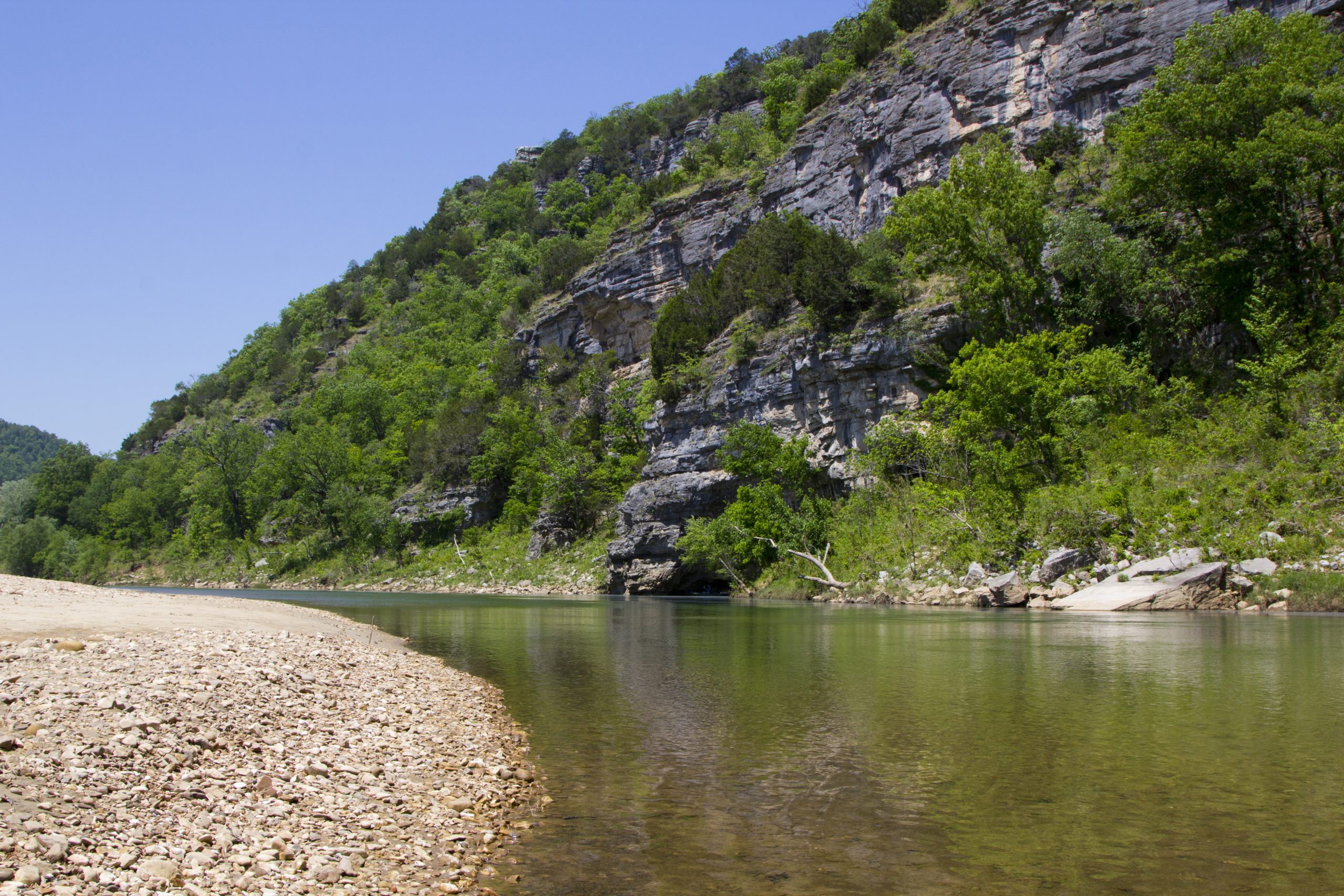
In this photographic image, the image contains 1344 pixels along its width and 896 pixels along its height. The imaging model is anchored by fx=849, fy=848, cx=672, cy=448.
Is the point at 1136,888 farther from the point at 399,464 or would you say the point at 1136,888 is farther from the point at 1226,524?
the point at 399,464

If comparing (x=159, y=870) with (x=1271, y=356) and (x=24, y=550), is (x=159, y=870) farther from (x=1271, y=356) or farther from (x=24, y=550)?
(x=24, y=550)

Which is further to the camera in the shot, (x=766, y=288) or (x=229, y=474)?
(x=229, y=474)

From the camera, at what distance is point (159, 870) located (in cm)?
546

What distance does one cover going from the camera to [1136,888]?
20.2 feet

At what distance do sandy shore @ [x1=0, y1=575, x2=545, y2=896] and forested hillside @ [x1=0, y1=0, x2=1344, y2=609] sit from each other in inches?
1081

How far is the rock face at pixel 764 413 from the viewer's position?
1797 inches

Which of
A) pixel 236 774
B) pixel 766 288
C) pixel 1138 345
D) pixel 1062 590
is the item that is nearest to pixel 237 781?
pixel 236 774

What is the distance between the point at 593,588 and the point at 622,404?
1833 cm

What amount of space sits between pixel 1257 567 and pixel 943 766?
23.0 m

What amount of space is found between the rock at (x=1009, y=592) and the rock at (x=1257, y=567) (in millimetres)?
7035

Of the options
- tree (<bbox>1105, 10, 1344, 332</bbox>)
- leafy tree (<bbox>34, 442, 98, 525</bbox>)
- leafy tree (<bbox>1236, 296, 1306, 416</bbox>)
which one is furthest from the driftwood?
leafy tree (<bbox>34, 442, 98, 525</bbox>)

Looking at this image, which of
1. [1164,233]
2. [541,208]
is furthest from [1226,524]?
[541,208]

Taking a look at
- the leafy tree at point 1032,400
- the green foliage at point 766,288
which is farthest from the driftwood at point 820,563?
the green foliage at point 766,288

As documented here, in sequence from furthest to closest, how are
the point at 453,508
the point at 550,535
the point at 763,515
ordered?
the point at 453,508 < the point at 550,535 < the point at 763,515
